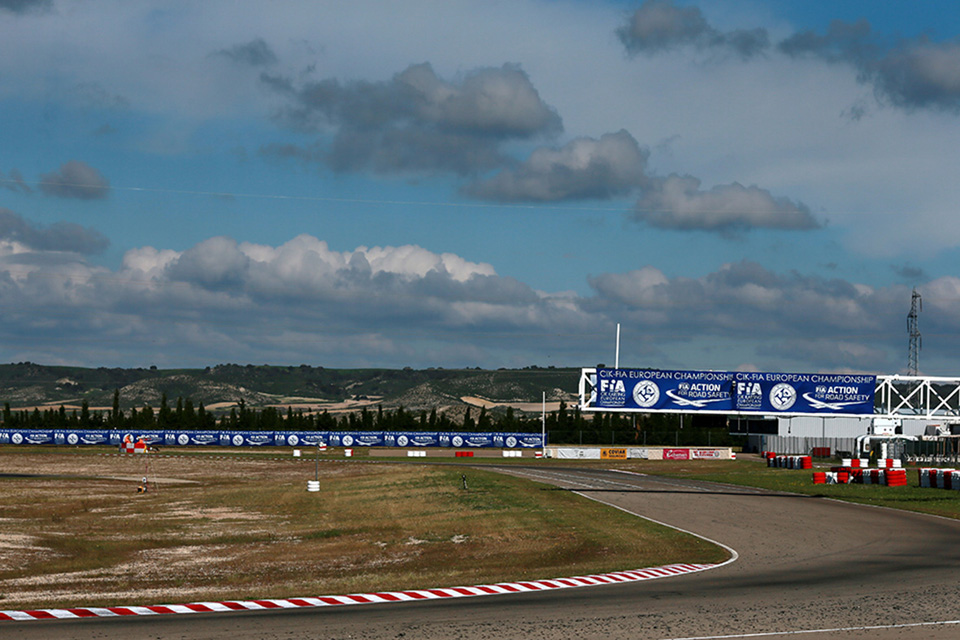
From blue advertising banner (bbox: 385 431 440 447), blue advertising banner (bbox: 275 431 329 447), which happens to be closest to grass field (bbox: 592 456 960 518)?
blue advertising banner (bbox: 385 431 440 447)

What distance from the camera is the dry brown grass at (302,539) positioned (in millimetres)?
25625

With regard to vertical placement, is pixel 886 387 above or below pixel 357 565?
above

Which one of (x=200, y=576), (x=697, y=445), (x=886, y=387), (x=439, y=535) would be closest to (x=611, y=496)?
(x=439, y=535)

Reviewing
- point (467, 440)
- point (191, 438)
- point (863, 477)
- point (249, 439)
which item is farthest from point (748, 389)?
point (191, 438)

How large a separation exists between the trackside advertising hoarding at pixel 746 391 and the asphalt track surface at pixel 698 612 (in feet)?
220

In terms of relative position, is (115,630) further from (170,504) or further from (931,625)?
(170,504)

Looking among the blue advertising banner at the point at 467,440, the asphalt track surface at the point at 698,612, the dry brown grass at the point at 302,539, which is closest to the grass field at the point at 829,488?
the dry brown grass at the point at 302,539

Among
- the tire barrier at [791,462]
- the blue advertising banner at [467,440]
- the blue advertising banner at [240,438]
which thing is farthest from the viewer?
the blue advertising banner at [240,438]

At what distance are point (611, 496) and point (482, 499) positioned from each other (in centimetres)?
863

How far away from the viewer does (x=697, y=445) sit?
125438 millimetres

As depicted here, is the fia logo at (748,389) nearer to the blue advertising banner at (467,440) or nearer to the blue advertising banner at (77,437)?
the blue advertising banner at (467,440)

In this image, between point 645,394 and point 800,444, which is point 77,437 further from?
point 800,444

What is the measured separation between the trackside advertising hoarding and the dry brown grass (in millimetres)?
35660

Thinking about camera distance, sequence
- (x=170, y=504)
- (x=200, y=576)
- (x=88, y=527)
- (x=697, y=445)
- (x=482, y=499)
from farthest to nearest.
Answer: (x=697, y=445)
(x=170, y=504)
(x=482, y=499)
(x=88, y=527)
(x=200, y=576)
